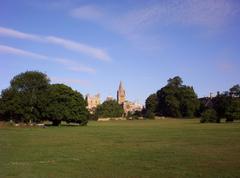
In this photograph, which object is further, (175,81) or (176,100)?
(175,81)

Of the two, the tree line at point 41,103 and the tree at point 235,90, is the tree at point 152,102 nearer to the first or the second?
the tree at point 235,90

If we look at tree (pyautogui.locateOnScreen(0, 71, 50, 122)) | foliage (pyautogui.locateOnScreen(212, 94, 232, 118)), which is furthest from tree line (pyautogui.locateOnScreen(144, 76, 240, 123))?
tree (pyautogui.locateOnScreen(0, 71, 50, 122))

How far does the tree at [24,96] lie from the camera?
302 ft

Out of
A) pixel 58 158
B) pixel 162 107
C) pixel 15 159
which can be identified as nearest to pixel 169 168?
pixel 58 158

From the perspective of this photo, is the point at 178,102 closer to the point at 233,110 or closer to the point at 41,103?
the point at 233,110

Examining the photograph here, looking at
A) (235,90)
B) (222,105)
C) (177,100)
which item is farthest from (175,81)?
(222,105)

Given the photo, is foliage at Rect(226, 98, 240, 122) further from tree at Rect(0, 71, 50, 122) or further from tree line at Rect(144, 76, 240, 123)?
tree at Rect(0, 71, 50, 122)

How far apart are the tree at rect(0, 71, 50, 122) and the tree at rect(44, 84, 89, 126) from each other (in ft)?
7.89

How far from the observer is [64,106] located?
92.6 m

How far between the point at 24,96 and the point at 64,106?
344 inches

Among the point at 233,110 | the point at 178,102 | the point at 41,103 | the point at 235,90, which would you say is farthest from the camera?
the point at 178,102

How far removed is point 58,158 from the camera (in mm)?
23359

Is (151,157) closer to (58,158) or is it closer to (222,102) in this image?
(58,158)

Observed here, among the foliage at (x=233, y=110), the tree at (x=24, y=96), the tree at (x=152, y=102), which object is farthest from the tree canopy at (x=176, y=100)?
the tree at (x=24, y=96)
